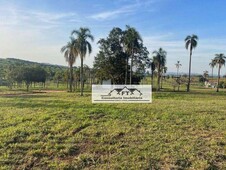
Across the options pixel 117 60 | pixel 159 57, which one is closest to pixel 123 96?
pixel 117 60

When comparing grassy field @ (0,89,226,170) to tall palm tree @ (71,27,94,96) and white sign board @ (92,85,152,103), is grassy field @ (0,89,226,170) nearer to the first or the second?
white sign board @ (92,85,152,103)

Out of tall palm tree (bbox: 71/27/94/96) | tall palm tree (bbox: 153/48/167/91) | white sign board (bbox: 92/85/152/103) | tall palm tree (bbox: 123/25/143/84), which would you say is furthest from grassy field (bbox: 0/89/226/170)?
tall palm tree (bbox: 153/48/167/91)

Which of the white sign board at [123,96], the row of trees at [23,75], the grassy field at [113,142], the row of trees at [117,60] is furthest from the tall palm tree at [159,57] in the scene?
the grassy field at [113,142]

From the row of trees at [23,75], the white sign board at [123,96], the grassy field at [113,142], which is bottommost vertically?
the grassy field at [113,142]

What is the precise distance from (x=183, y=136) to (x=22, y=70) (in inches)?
1609

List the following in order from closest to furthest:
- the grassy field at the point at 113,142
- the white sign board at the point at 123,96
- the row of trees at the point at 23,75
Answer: the grassy field at the point at 113,142
the white sign board at the point at 123,96
the row of trees at the point at 23,75

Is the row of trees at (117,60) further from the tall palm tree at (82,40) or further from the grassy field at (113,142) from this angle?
the grassy field at (113,142)

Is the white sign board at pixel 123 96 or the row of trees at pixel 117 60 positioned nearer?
the white sign board at pixel 123 96

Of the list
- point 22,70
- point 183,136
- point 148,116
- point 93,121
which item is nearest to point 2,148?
point 93,121

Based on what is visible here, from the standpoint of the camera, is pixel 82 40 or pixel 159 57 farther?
pixel 159 57

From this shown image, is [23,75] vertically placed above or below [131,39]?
below

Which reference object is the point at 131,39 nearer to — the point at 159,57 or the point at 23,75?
the point at 159,57

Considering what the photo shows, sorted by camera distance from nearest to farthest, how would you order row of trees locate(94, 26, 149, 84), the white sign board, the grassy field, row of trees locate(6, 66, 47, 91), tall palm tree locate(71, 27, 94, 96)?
the grassy field
the white sign board
tall palm tree locate(71, 27, 94, 96)
row of trees locate(94, 26, 149, 84)
row of trees locate(6, 66, 47, 91)

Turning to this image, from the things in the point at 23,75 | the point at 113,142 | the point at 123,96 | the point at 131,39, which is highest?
the point at 131,39
